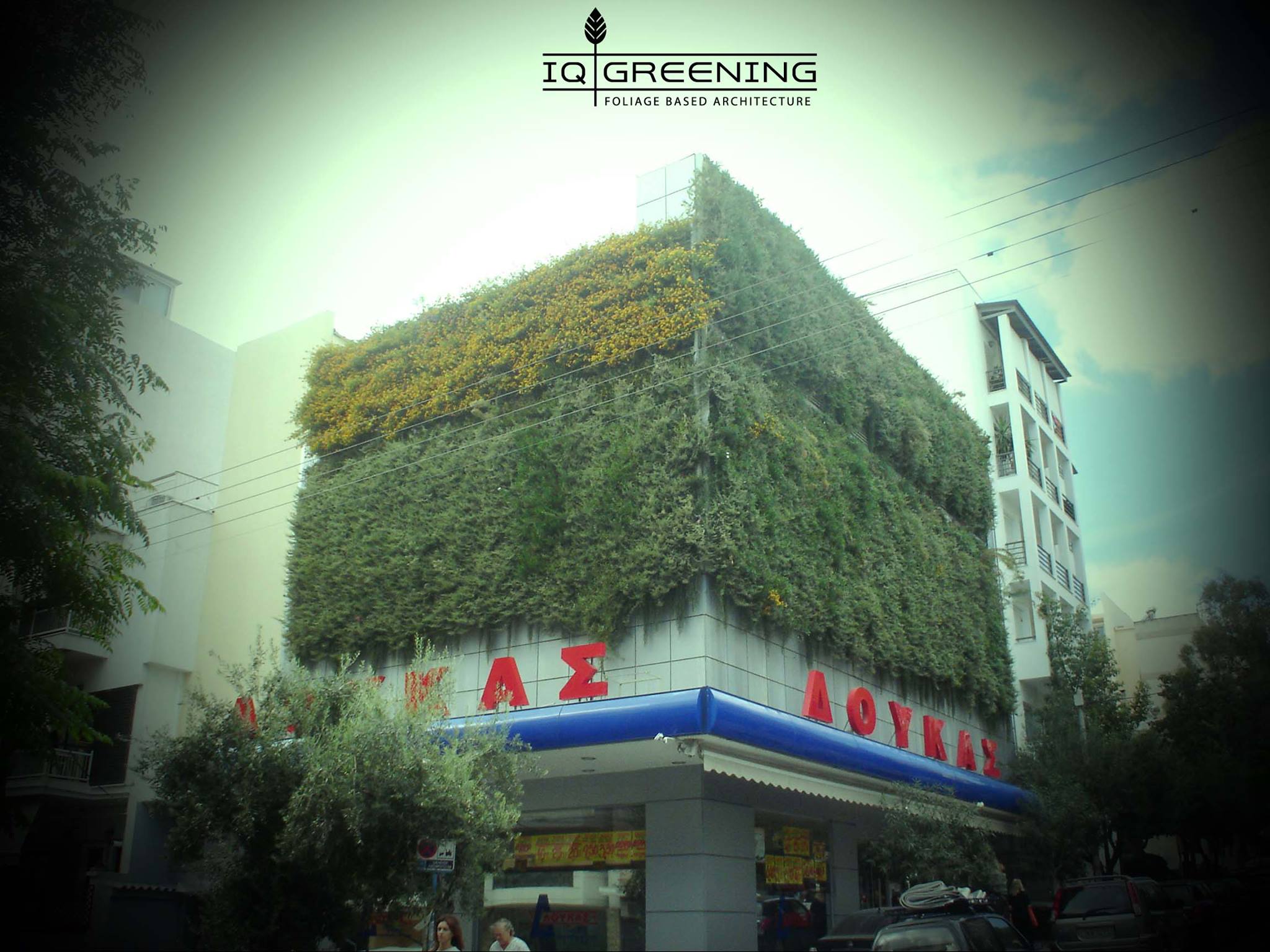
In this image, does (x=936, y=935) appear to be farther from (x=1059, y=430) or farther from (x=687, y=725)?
(x=1059, y=430)

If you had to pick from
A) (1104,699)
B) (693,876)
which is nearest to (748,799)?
(693,876)

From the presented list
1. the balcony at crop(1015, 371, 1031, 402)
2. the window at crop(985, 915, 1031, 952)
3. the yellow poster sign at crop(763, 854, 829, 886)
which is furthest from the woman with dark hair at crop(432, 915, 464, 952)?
the balcony at crop(1015, 371, 1031, 402)

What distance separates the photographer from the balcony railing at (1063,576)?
35.6 m

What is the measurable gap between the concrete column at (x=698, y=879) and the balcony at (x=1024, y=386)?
79.3 ft

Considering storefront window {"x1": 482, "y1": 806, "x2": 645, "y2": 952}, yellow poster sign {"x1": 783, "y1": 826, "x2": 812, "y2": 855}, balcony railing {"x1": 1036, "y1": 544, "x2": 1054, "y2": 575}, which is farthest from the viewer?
balcony railing {"x1": 1036, "y1": 544, "x2": 1054, "y2": 575}

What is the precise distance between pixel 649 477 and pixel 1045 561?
22.3 metres

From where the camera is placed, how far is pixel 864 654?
20422 mm

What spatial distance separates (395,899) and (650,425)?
8.90 meters

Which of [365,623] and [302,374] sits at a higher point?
[302,374]

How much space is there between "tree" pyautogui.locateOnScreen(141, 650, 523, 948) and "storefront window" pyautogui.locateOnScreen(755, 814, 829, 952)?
5.81 metres

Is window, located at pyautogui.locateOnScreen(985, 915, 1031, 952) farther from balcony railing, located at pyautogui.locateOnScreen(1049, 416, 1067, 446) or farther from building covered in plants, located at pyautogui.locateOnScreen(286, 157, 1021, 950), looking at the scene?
balcony railing, located at pyautogui.locateOnScreen(1049, 416, 1067, 446)

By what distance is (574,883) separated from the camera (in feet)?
55.9

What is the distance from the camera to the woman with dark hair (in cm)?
1166

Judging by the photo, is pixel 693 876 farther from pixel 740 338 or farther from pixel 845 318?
pixel 845 318
